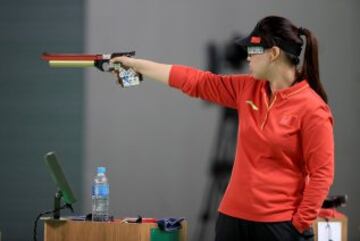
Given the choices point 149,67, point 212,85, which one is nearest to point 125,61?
point 149,67

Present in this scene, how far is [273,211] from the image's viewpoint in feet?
5.97

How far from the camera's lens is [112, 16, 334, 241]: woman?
1.80 metres

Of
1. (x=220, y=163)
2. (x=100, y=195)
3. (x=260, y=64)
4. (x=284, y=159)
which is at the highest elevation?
(x=260, y=64)

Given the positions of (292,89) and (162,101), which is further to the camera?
(162,101)

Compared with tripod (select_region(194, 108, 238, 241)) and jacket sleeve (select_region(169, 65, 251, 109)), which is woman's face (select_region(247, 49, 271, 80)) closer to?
jacket sleeve (select_region(169, 65, 251, 109))

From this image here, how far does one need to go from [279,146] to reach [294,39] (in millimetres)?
401

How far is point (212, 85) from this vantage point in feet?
6.75

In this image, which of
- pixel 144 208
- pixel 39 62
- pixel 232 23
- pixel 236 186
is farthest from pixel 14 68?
pixel 236 186

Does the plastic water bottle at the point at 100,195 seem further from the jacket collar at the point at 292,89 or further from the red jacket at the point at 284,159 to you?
the jacket collar at the point at 292,89

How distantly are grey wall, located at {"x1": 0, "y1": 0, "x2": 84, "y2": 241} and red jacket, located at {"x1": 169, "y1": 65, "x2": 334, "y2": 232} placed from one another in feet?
5.27

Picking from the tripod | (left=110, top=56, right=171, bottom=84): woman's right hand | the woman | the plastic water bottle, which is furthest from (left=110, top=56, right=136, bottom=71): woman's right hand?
the tripod

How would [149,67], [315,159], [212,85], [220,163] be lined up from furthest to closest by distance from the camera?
[220,163] → [149,67] → [212,85] → [315,159]

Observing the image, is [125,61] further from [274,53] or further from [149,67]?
[274,53]

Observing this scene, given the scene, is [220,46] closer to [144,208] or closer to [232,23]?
[232,23]
